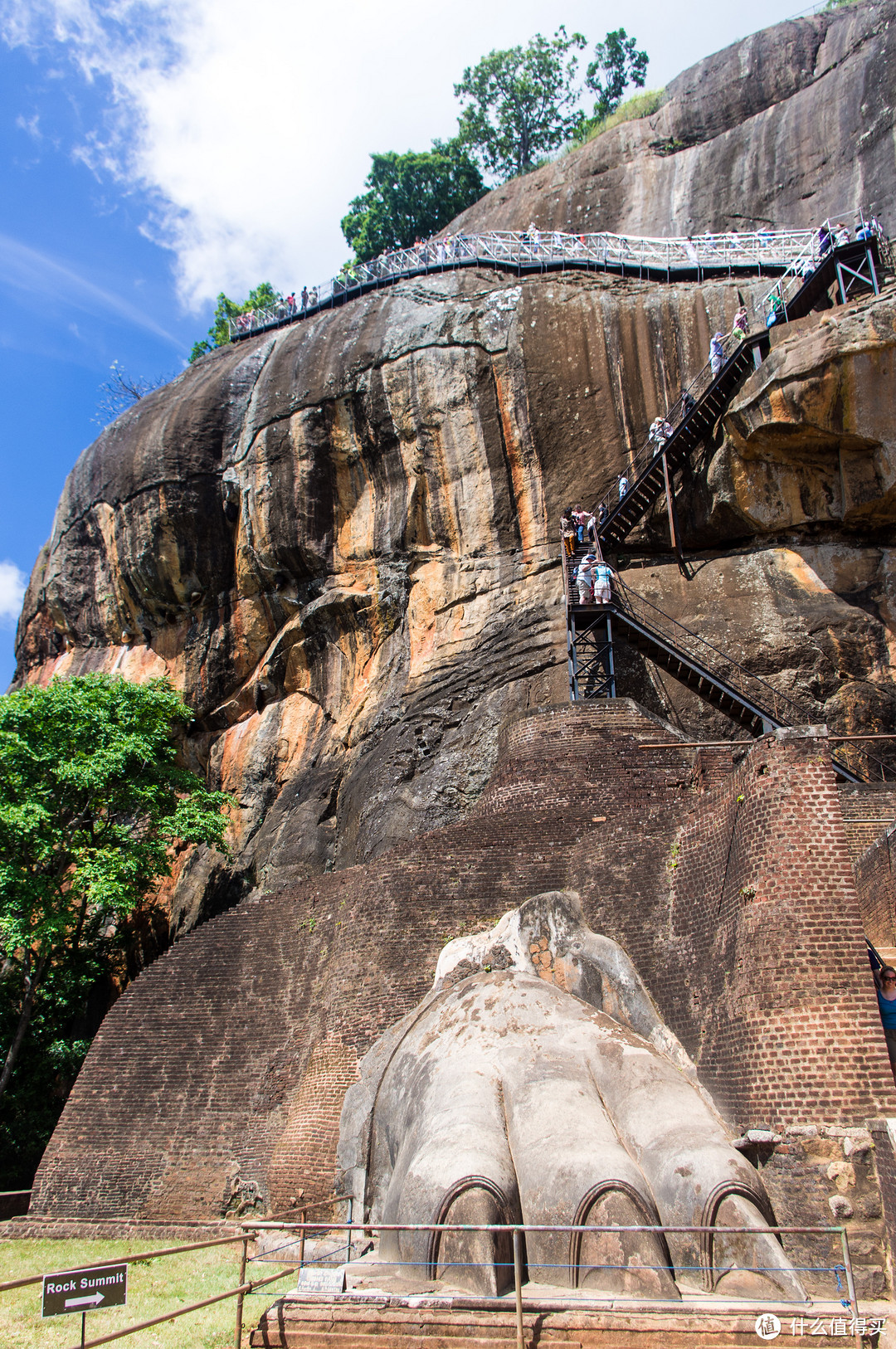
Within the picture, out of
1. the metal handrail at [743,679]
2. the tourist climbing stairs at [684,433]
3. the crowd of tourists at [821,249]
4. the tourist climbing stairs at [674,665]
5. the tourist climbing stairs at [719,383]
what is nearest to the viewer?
the metal handrail at [743,679]

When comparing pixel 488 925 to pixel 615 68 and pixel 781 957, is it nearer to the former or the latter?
pixel 781 957

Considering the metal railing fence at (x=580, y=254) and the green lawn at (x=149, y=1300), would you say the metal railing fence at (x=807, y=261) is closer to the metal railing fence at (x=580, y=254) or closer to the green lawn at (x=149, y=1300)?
the metal railing fence at (x=580, y=254)

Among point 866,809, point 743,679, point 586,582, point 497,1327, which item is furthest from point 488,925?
point 586,582

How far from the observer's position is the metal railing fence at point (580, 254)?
80.3 feet

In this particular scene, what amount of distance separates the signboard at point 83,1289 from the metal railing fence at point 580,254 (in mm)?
24446

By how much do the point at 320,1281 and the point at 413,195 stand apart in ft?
147

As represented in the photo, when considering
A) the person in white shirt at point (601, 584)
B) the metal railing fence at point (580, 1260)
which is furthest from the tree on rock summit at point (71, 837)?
the metal railing fence at point (580, 1260)

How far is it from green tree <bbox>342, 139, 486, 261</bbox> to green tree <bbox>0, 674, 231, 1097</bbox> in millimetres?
28117

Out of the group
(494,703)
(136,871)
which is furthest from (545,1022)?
(136,871)

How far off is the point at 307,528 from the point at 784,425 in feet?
39.1

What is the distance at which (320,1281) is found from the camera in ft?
24.5

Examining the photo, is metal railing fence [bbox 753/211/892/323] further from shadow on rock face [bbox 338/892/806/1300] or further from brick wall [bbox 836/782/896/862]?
shadow on rock face [bbox 338/892/806/1300]

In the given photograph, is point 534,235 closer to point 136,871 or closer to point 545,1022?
point 136,871

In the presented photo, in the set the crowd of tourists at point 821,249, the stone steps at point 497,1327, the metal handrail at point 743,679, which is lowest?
the stone steps at point 497,1327
